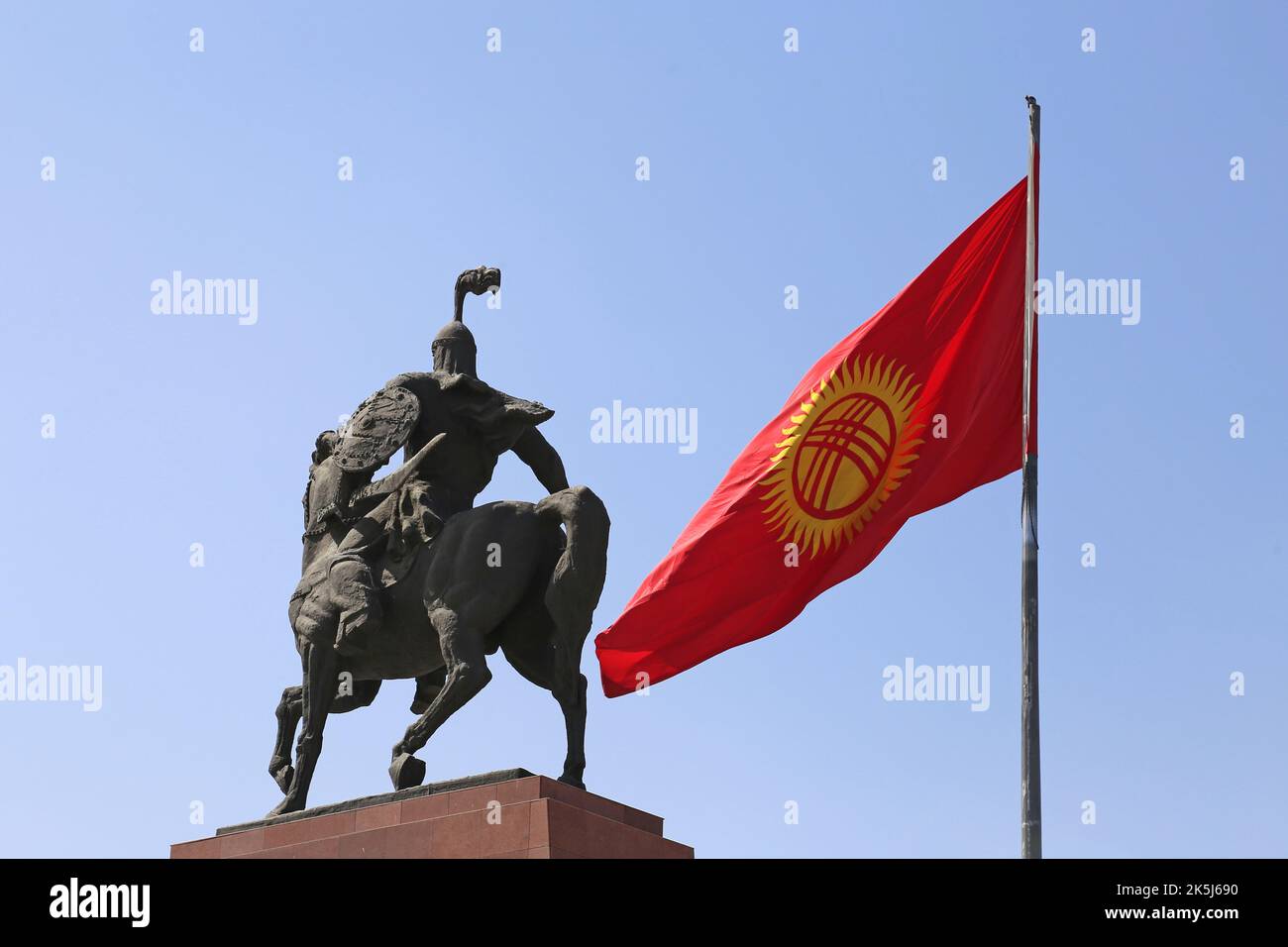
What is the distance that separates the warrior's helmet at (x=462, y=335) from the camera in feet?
59.8

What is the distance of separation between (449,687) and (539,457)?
2.48m

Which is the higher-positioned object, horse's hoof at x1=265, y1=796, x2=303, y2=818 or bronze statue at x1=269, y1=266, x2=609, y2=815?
bronze statue at x1=269, y1=266, x2=609, y2=815

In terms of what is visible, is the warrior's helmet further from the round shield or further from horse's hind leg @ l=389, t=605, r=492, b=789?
horse's hind leg @ l=389, t=605, r=492, b=789

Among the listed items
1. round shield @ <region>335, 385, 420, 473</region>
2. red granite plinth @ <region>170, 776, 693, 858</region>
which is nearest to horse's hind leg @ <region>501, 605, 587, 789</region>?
red granite plinth @ <region>170, 776, 693, 858</region>

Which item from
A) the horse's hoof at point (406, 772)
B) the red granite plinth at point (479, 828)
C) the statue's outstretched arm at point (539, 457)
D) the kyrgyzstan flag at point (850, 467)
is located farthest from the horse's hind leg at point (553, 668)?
the statue's outstretched arm at point (539, 457)

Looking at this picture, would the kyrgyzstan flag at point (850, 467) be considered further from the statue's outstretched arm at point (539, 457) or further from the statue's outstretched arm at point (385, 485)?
the statue's outstretched arm at point (385, 485)

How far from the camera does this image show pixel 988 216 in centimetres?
1667

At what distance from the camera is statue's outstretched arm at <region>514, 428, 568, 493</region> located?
18.0 meters

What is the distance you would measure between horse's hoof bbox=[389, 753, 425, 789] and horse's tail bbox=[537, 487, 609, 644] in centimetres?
151

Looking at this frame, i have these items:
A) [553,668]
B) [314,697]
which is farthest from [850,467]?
[314,697]

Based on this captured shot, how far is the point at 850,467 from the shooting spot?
1655 centimetres
